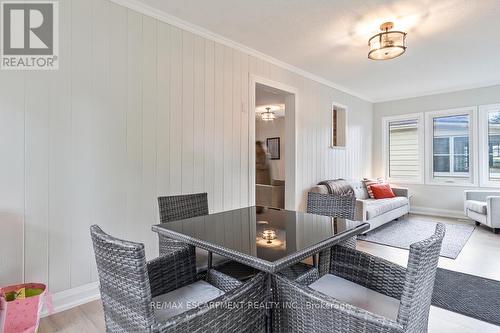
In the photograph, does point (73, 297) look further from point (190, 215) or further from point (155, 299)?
point (155, 299)

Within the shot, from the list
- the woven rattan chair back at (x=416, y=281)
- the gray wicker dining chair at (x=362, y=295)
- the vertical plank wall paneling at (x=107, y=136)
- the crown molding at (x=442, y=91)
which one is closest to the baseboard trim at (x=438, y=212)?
the crown molding at (x=442, y=91)

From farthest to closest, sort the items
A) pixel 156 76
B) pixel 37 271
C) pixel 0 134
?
pixel 156 76, pixel 37 271, pixel 0 134

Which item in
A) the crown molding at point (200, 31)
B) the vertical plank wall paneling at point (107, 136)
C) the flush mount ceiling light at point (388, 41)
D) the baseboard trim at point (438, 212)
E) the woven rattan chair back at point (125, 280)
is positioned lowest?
the baseboard trim at point (438, 212)

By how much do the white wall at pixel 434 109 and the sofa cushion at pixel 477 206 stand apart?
0.66 metres

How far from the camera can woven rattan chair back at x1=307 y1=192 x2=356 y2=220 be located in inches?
84.0

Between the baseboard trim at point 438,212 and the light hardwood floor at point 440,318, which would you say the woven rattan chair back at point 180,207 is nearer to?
→ the light hardwood floor at point 440,318

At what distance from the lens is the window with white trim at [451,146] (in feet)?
17.6

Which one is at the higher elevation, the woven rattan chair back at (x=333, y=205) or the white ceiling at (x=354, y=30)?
the white ceiling at (x=354, y=30)

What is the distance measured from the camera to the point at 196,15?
8.80ft

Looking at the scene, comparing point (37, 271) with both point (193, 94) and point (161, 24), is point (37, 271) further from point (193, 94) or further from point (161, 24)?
point (161, 24)

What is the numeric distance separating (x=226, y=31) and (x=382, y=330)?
3022 millimetres

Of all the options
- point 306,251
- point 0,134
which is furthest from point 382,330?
point 0,134

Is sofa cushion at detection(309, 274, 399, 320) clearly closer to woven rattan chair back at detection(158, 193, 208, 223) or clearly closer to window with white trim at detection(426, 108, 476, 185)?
woven rattan chair back at detection(158, 193, 208, 223)

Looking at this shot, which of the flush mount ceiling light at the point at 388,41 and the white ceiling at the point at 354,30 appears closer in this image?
the white ceiling at the point at 354,30
